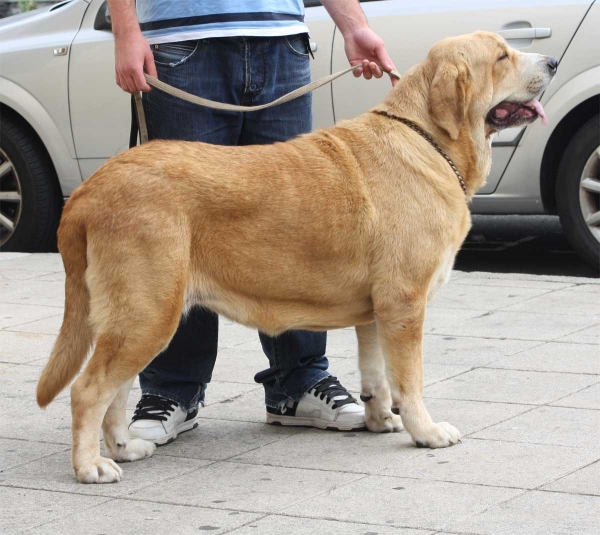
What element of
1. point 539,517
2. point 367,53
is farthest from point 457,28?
point 539,517

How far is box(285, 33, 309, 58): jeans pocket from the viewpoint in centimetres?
442

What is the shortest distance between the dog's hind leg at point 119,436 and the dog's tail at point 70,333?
0.21 meters

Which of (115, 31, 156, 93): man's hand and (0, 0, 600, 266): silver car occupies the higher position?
(115, 31, 156, 93): man's hand

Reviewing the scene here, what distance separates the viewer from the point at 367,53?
4.60 metres

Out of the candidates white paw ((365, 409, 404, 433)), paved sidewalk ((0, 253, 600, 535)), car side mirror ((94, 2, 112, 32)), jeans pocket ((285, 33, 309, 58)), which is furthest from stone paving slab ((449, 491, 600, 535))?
car side mirror ((94, 2, 112, 32))

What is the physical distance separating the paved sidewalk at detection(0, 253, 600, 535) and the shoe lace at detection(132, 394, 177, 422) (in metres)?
0.12

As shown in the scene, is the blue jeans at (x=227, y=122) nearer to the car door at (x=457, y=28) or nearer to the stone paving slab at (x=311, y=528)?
the stone paving slab at (x=311, y=528)

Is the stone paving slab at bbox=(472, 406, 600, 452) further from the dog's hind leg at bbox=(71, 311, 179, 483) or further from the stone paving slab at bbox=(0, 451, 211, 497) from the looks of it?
the dog's hind leg at bbox=(71, 311, 179, 483)

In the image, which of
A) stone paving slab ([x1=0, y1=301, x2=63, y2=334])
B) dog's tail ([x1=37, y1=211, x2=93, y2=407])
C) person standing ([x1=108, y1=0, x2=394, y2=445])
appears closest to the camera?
dog's tail ([x1=37, y1=211, x2=93, y2=407])

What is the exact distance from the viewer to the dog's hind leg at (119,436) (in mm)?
4023

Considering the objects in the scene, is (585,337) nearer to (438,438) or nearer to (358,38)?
(438,438)

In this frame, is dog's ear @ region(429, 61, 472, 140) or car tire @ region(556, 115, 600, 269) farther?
car tire @ region(556, 115, 600, 269)

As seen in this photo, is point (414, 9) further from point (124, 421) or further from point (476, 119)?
point (124, 421)

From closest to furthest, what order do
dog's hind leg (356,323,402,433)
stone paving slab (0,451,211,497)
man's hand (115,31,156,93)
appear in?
stone paving slab (0,451,211,497) < man's hand (115,31,156,93) < dog's hind leg (356,323,402,433)
